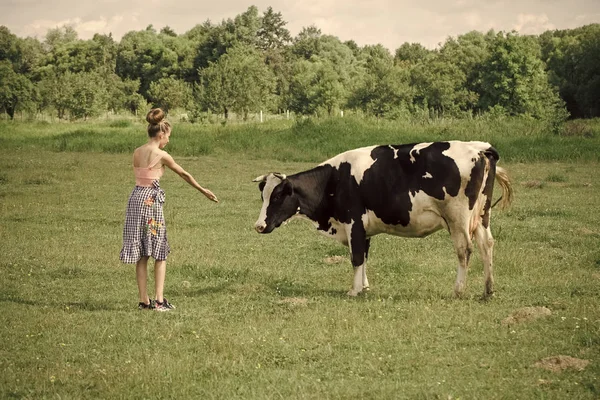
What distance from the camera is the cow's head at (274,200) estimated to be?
11633 mm

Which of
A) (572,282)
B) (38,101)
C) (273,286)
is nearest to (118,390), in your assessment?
(273,286)

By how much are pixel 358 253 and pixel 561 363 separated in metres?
4.07

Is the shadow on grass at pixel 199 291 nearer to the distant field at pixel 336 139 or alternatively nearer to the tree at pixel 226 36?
the distant field at pixel 336 139

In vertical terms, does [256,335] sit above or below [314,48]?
below

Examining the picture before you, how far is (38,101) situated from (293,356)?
207 ft

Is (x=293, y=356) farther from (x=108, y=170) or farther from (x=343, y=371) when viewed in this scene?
(x=108, y=170)

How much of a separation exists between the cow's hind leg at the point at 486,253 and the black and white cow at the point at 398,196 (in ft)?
0.04

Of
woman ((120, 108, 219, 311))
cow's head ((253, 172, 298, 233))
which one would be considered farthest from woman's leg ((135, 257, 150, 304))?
cow's head ((253, 172, 298, 233))

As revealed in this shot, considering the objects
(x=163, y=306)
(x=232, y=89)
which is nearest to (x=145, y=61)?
(x=232, y=89)

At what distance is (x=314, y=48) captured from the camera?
99.5 metres

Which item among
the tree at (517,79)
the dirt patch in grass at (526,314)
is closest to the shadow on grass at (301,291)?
the dirt patch in grass at (526,314)

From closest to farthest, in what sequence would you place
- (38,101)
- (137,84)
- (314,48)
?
1. (38,101)
2. (137,84)
3. (314,48)

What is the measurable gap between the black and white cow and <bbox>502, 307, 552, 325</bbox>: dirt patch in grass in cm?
105

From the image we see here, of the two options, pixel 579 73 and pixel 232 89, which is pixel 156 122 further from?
pixel 579 73
